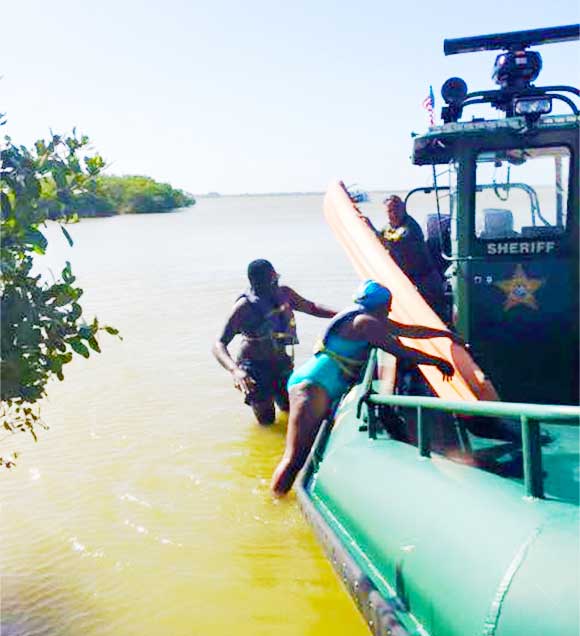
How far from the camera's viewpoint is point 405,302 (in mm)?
5457

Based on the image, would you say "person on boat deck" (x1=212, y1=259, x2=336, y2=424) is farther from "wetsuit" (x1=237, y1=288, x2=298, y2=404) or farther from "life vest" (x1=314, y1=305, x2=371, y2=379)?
"life vest" (x1=314, y1=305, x2=371, y2=379)

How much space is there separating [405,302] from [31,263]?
2.68m

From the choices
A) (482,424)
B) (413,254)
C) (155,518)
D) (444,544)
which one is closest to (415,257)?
(413,254)

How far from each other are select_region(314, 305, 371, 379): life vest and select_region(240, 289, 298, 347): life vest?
184cm

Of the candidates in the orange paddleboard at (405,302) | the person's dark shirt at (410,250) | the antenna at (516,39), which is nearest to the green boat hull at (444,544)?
the orange paddleboard at (405,302)

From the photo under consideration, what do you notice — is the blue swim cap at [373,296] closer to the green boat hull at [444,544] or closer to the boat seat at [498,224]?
the green boat hull at [444,544]

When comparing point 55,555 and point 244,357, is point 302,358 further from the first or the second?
point 55,555

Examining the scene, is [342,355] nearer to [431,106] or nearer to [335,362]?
[335,362]

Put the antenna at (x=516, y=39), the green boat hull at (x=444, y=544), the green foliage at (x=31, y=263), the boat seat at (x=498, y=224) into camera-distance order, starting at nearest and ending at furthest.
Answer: the green boat hull at (x=444, y=544)
the green foliage at (x=31, y=263)
the boat seat at (x=498, y=224)
the antenna at (x=516, y=39)

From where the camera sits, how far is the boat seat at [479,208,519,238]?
17.3ft

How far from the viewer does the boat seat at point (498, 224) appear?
5.26 meters

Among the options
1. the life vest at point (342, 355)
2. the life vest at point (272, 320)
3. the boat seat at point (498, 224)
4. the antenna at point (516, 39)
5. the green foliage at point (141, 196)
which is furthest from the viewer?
the green foliage at point (141, 196)

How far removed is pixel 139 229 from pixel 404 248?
37.0m

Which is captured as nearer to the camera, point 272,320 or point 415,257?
point 415,257
